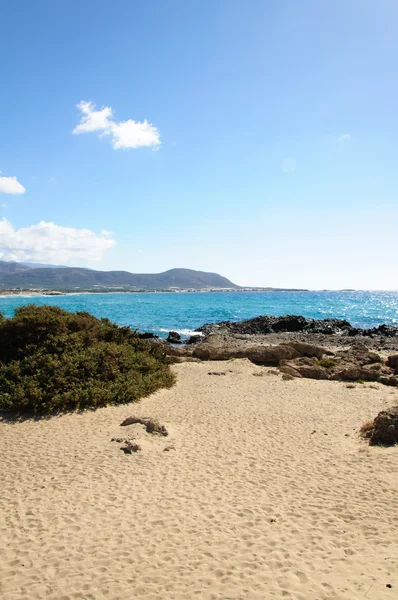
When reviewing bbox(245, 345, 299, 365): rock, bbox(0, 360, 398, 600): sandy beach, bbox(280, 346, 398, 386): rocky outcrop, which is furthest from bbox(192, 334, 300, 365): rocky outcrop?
bbox(0, 360, 398, 600): sandy beach

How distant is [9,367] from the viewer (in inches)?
574

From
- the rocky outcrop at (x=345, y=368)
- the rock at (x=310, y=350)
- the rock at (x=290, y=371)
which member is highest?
the rock at (x=310, y=350)

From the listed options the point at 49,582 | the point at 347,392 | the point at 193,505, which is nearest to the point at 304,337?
the point at 347,392

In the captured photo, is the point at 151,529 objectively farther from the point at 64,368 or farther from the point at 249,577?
the point at 64,368

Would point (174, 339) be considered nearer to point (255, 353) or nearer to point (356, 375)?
point (255, 353)

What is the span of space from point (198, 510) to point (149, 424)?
15.3 feet

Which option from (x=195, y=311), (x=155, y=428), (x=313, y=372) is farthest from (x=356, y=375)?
(x=195, y=311)

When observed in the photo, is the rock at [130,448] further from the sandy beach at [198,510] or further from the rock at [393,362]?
the rock at [393,362]

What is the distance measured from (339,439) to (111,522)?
7782mm

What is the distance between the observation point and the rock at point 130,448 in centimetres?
1059

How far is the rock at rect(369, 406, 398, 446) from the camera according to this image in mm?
11562

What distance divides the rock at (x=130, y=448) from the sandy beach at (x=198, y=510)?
0.20m

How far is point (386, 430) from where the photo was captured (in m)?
11.6

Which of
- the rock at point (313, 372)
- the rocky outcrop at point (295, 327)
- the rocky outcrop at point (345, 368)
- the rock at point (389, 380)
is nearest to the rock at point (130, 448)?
the rocky outcrop at point (345, 368)
